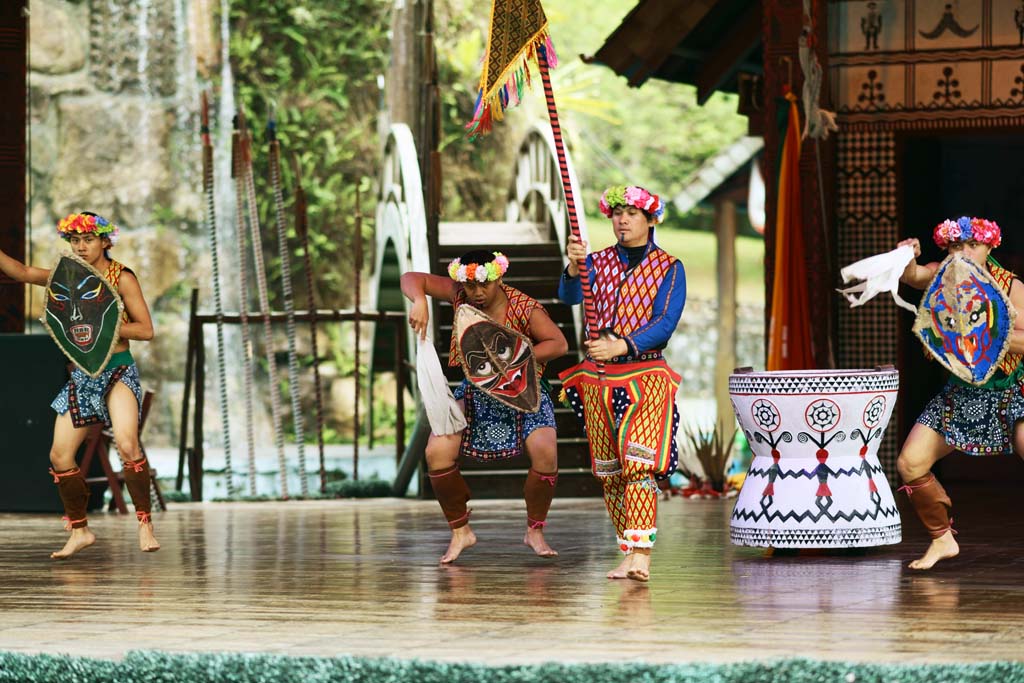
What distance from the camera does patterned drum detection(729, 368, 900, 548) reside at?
6.95m

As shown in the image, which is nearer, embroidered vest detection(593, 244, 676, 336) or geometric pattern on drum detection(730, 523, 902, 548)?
embroidered vest detection(593, 244, 676, 336)

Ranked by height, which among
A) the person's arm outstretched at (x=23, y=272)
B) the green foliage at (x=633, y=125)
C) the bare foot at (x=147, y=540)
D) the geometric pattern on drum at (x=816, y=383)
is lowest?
the bare foot at (x=147, y=540)

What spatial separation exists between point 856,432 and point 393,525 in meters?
2.94

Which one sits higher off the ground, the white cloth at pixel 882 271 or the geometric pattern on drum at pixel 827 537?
the white cloth at pixel 882 271

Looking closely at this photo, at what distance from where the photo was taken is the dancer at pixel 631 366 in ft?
20.9

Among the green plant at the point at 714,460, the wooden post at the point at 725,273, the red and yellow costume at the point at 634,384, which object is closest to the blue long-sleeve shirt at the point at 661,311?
the red and yellow costume at the point at 634,384

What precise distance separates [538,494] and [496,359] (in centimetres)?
66

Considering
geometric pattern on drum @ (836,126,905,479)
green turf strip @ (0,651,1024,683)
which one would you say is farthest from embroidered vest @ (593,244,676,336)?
geometric pattern on drum @ (836,126,905,479)

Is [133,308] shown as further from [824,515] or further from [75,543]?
[824,515]

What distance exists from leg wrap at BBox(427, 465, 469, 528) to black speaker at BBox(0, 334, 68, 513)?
3.50m

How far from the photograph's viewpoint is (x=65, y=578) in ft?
21.8

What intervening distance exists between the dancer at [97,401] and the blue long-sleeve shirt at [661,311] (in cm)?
224

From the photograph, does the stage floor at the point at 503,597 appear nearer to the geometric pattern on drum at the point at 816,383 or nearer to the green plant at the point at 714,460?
the geometric pattern on drum at the point at 816,383

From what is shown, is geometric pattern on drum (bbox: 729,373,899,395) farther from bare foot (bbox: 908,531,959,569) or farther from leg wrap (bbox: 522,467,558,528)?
leg wrap (bbox: 522,467,558,528)
